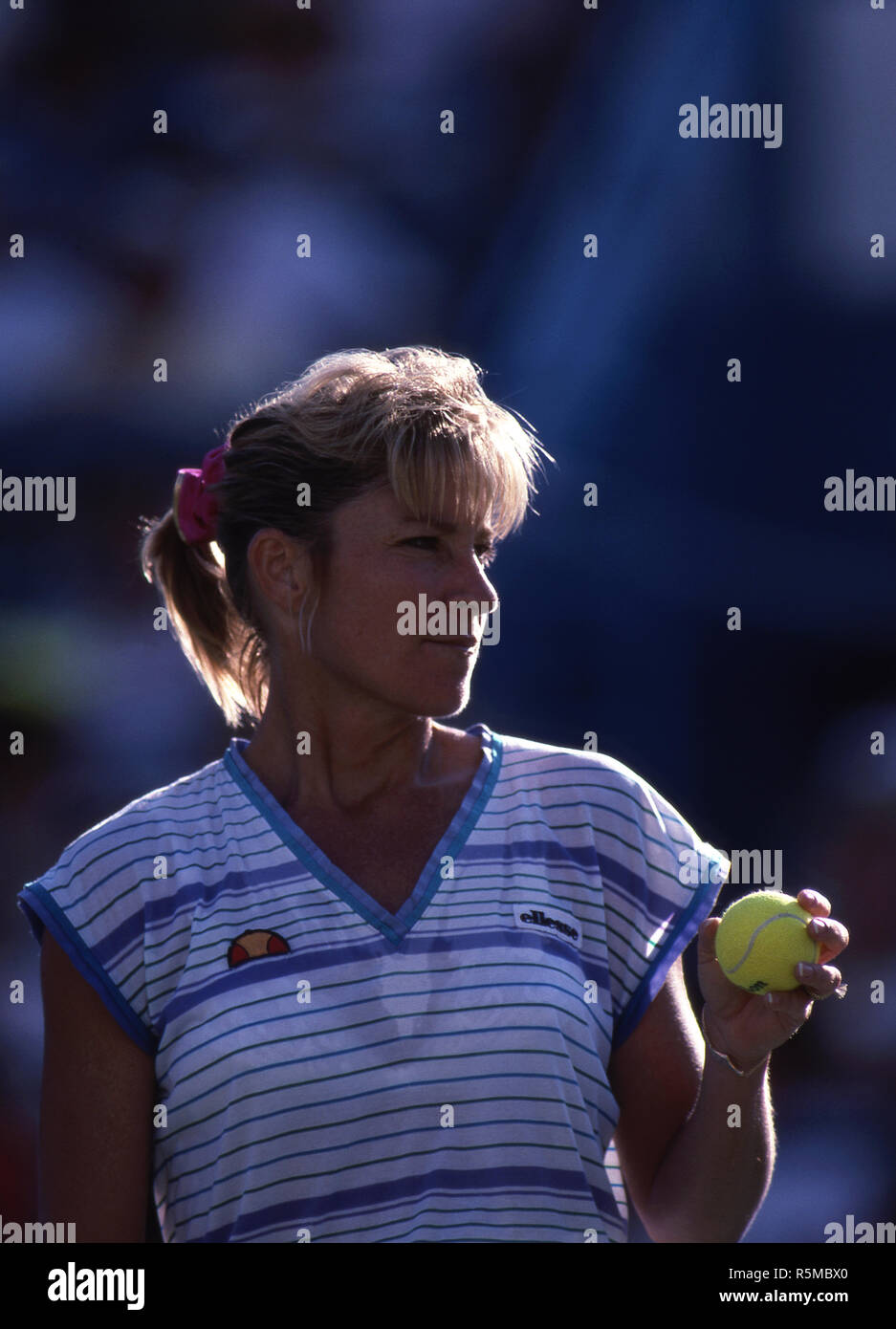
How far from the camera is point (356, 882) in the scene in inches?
61.0

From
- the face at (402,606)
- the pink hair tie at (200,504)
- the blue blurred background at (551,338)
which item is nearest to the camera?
the face at (402,606)

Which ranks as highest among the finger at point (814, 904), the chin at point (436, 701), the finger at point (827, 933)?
the chin at point (436, 701)

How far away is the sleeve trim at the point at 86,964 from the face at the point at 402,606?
415 mm

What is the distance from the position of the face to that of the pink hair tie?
0.23 m

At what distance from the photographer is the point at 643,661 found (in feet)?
9.41

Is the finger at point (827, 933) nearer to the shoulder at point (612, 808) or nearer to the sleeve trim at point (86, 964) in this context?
the shoulder at point (612, 808)

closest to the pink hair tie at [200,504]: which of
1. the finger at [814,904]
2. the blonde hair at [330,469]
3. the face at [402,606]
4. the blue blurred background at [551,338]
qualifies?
the blonde hair at [330,469]

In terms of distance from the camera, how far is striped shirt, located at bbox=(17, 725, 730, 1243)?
4.66 feet

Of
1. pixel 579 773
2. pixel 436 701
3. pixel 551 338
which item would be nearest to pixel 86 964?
pixel 436 701

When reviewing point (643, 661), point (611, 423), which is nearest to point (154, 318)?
point (611, 423)

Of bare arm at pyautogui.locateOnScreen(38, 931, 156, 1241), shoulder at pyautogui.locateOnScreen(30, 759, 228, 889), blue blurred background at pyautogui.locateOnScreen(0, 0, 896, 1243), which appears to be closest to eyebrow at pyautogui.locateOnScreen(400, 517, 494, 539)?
shoulder at pyautogui.locateOnScreen(30, 759, 228, 889)

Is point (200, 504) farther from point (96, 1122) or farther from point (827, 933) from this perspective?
point (827, 933)

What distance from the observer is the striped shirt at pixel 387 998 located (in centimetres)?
142
